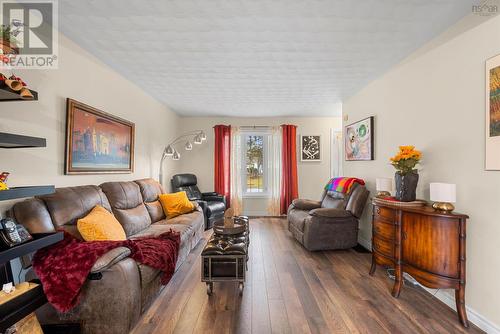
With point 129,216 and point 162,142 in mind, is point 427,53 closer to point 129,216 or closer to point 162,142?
point 129,216

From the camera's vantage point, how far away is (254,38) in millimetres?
2375

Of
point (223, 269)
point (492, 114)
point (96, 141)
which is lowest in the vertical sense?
point (223, 269)

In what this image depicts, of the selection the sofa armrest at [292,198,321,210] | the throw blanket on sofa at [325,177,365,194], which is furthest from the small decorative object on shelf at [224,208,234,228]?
the throw blanket on sofa at [325,177,365,194]

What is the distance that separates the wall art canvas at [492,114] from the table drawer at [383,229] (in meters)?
0.94

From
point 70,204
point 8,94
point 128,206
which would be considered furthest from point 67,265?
point 128,206

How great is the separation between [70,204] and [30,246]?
2.51 ft

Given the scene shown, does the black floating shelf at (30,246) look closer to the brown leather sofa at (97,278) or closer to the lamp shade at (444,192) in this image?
the brown leather sofa at (97,278)

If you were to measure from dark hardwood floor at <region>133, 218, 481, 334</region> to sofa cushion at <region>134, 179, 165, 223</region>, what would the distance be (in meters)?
0.89

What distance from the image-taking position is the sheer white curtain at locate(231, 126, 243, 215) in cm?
594

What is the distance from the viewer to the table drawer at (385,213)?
8.02ft

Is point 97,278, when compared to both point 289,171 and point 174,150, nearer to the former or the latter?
point 174,150

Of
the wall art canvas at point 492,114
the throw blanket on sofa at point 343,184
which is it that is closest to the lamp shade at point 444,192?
the wall art canvas at point 492,114

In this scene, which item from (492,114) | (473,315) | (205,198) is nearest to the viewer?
(492,114)

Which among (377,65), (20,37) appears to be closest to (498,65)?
(377,65)
